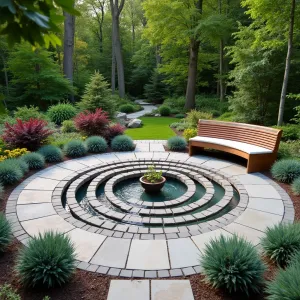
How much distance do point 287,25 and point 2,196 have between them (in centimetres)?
890

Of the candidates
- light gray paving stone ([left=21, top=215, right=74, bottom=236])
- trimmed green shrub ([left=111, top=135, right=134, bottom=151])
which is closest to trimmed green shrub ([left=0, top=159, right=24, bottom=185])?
light gray paving stone ([left=21, top=215, right=74, bottom=236])

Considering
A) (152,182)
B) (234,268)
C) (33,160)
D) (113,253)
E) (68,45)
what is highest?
(68,45)

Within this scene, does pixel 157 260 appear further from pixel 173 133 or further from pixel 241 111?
pixel 241 111

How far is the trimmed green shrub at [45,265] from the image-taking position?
244cm

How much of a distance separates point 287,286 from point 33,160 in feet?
18.2

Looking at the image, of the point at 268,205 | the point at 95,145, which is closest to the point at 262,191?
the point at 268,205

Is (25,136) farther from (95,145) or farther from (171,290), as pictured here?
(171,290)

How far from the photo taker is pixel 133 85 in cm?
2781

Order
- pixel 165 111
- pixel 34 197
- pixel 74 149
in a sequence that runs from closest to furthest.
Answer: pixel 34 197 → pixel 74 149 → pixel 165 111

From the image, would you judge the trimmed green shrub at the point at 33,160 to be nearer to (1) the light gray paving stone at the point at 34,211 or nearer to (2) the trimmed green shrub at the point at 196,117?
(1) the light gray paving stone at the point at 34,211

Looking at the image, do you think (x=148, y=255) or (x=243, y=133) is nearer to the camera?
(x=148, y=255)

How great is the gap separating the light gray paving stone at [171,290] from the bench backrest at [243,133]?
4385mm

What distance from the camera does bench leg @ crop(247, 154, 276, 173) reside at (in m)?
5.81

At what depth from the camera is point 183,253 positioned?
310 cm
